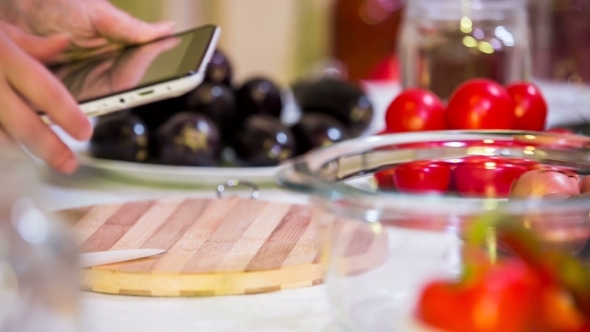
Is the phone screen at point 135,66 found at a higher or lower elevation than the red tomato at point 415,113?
higher

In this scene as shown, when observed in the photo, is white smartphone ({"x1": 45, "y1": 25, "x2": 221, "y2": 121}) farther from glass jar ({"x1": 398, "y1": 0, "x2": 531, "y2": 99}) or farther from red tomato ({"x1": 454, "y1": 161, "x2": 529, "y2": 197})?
glass jar ({"x1": 398, "y1": 0, "x2": 531, "y2": 99})

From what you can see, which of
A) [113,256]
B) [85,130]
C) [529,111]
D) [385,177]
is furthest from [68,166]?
[529,111]

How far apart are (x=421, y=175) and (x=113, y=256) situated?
0.21 meters

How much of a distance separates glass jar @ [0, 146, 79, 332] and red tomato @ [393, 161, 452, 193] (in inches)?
9.5

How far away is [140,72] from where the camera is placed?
1.99 feet

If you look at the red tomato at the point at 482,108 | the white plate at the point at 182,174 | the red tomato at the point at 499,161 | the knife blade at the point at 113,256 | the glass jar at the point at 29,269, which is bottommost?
the white plate at the point at 182,174

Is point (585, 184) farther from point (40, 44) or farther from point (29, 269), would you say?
point (40, 44)

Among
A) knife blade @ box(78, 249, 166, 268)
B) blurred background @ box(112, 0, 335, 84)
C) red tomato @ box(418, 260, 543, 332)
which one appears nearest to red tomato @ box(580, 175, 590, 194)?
red tomato @ box(418, 260, 543, 332)

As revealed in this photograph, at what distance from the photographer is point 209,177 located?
0.70m

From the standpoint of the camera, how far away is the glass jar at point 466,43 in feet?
2.82

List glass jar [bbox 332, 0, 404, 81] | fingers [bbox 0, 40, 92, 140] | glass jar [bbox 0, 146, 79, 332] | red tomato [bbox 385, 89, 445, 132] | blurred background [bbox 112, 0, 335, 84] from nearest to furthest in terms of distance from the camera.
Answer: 1. glass jar [bbox 0, 146, 79, 332]
2. fingers [bbox 0, 40, 92, 140]
3. red tomato [bbox 385, 89, 445, 132]
4. blurred background [bbox 112, 0, 335, 84]
5. glass jar [bbox 332, 0, 404, 81]

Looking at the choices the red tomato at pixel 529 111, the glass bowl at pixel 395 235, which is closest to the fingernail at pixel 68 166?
the glass bowl at pixel 395 235

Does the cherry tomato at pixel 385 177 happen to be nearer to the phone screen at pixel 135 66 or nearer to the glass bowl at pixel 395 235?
the glass bowl at pixel 395 235

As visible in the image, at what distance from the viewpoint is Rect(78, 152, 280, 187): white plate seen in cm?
70
